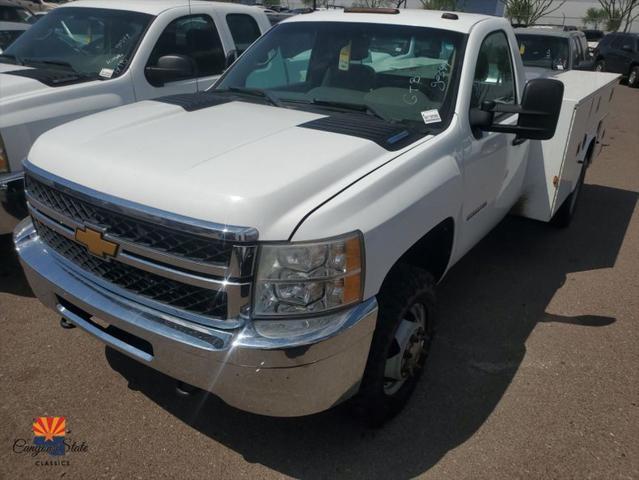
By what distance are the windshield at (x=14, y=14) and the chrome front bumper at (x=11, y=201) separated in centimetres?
801

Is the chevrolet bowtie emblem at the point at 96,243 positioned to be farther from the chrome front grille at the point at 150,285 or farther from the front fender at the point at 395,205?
the front fender at the point at 395,205

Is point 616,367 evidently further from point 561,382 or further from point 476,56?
point 476,56

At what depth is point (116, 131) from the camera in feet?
9.00

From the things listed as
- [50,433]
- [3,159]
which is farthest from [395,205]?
[3,159]

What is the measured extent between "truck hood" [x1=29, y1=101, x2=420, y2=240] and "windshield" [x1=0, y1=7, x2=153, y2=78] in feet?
6.74

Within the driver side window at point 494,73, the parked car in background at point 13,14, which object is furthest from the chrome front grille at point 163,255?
the parked car in background at point 13,14

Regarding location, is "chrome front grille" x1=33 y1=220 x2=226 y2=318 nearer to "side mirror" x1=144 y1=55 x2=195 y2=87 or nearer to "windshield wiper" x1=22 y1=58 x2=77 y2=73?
"side mirror" x1=144 y1=55 x2=195 y2=87

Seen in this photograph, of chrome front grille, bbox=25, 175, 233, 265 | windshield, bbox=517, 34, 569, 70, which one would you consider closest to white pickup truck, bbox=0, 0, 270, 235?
chrome front grille, bbox=25, 175, 233, 265

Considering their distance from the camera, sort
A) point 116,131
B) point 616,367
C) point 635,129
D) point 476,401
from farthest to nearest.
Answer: point 635,129 → point 616,367 → point 476,401 → point 116,131

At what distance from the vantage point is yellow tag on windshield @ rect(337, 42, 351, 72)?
136 inches

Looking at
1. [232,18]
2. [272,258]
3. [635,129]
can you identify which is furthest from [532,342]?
[635,129]

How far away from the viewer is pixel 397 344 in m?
2.68

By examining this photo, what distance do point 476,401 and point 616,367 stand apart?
1050mm

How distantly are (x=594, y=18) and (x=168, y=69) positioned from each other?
50.6 metres
